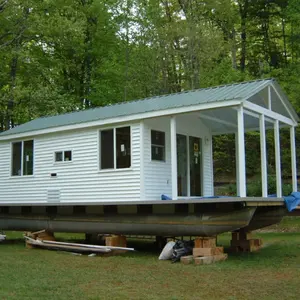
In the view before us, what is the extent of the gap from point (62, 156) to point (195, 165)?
147 inches

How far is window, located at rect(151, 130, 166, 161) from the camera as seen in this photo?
11180mm

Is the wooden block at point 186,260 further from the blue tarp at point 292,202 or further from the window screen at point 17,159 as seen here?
the window screen at point 17,159

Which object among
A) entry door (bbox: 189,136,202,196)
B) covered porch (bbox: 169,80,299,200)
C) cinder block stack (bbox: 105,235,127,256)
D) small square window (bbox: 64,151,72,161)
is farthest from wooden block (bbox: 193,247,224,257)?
small square window (bbox: 64,151,72,161)

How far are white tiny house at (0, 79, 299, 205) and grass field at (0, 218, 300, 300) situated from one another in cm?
155

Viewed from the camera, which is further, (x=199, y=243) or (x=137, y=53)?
(x=137, y=53)

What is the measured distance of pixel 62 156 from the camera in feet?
41.3

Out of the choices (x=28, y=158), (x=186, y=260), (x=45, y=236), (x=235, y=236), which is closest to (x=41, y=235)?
(x=45, y=236)

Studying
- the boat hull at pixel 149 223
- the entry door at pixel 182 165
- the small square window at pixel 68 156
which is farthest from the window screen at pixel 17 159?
the entry door at pixel 182 165

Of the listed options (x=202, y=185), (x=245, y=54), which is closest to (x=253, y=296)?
(x=202, y=185)

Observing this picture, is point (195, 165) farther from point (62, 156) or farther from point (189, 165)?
point (62, 156)

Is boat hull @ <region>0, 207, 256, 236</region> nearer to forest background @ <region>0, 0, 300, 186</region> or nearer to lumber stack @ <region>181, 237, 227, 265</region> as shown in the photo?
lumber stack @ <region>181, 237, 227, 265</region>

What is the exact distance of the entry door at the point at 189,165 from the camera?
469 inches

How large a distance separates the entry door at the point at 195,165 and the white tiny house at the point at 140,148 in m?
0.03

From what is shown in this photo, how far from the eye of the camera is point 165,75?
2322 centimetres
